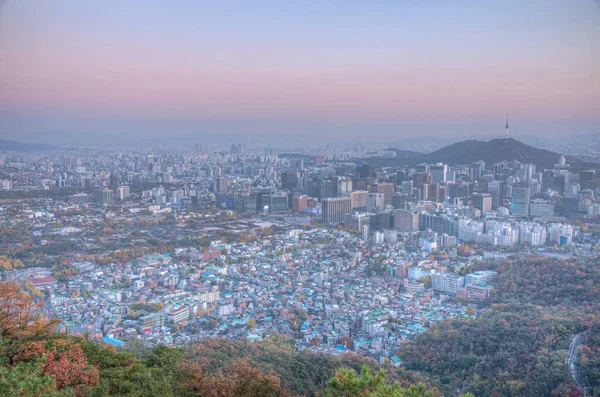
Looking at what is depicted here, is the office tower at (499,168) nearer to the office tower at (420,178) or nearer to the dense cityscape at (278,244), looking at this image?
the dense cityscape at (278,244)

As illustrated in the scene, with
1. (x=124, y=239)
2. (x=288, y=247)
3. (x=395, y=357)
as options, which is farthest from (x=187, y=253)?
(x=395, y=357)

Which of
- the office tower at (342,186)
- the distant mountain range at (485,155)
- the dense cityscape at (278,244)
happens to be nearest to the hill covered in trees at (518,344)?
the dense cityscape at (278,244)

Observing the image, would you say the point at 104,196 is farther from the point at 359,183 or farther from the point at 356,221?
the point at 359,183

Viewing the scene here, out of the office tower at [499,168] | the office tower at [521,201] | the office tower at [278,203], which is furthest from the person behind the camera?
the office tower at [499,168]

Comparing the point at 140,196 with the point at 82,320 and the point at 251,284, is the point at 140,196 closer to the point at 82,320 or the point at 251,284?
the point at 251,284

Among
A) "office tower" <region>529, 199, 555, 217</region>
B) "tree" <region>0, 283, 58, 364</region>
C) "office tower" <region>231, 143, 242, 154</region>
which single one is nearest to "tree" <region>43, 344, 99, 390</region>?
"tree" <region>0, 283, 58, 364</region>

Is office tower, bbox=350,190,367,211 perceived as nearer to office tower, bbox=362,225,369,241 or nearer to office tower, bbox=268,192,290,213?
office tower, bbox=268,192,290,213
